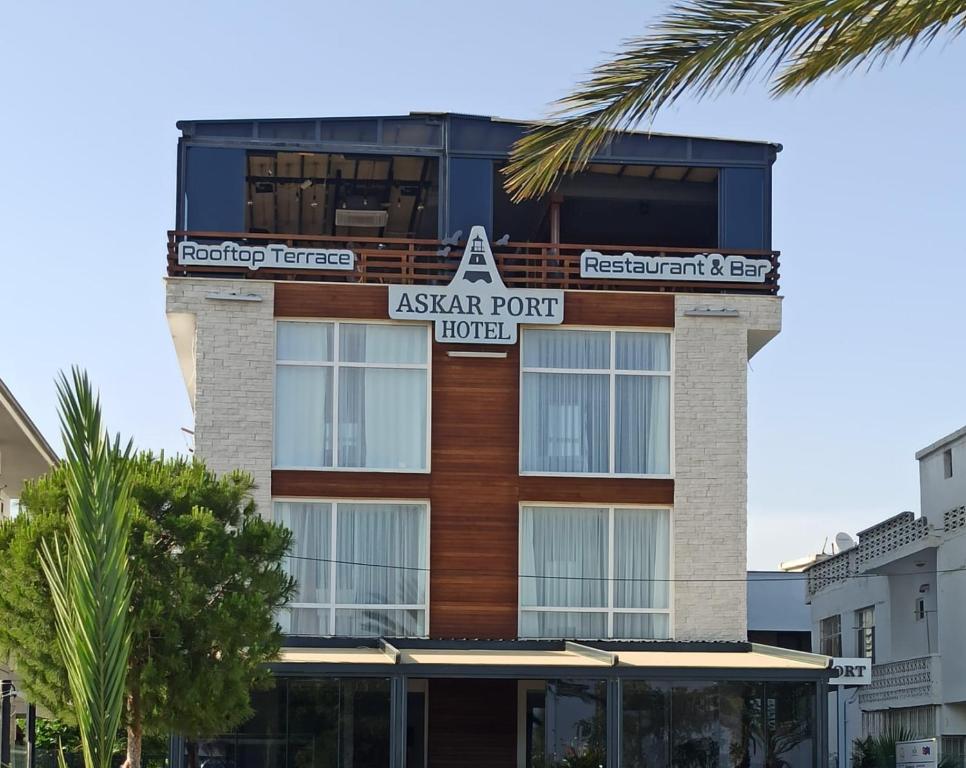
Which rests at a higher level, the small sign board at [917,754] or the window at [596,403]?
the window at [596,403]

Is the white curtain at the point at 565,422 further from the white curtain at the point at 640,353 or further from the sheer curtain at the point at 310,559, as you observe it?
the sheer curtain at the point at 310,559

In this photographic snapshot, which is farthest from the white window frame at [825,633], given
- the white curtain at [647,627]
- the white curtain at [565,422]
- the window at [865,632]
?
the white curtain at [565,422]

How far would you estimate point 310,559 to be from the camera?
3002 centimetres

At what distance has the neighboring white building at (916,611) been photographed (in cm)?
3938

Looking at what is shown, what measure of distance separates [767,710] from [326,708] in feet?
23.1

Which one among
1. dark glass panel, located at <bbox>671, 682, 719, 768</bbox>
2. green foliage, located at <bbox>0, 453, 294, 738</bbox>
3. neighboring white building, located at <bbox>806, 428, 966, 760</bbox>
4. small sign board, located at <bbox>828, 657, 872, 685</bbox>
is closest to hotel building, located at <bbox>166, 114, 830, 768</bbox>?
dark glass panel, located at <bbox>671, 682, 719, 768</bbox>

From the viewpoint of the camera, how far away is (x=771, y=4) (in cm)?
1047

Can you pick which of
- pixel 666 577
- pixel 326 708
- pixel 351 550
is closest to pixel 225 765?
pixel 326 708

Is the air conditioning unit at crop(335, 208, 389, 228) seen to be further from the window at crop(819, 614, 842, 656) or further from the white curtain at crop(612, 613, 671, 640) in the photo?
the window at crop(819, 614, 842, 656)

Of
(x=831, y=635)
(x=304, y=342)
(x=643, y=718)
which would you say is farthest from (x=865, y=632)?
(x=304, y=342)

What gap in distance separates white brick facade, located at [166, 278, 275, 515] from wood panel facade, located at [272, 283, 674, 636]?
0.44m

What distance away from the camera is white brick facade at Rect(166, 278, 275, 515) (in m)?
30.0

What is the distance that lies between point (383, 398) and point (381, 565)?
2950 mm

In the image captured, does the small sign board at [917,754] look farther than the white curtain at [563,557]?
Yes
